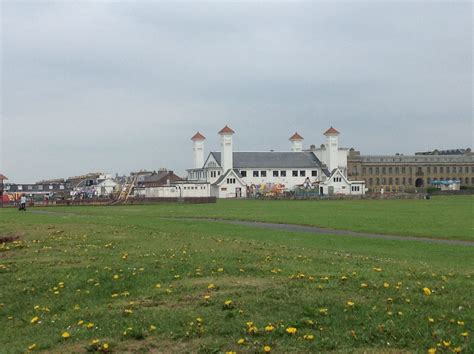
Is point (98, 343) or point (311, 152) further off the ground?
point (311, 152)

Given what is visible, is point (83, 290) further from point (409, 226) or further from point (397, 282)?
point (409, 226)

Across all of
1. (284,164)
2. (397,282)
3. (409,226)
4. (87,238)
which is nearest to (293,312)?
(397,282)

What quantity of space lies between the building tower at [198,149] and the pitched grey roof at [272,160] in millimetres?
5765

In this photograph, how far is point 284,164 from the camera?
15212 cm

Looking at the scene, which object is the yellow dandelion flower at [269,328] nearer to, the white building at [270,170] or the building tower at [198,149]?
the white building at [270,170]

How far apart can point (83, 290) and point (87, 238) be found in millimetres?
9760

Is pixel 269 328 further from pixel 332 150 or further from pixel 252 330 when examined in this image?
pixel 332 150

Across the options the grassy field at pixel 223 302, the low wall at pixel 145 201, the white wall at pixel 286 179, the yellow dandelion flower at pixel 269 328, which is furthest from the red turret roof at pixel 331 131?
the yellow dandelion flower at pixel 269 328

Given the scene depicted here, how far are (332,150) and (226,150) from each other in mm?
28203

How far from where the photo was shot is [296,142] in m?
166

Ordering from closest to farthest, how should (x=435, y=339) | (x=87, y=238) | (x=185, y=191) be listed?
1. (x=435, y=339)
2. (x=87, y=238)
3. (x=185, y=191)

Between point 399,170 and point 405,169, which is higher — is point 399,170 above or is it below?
below

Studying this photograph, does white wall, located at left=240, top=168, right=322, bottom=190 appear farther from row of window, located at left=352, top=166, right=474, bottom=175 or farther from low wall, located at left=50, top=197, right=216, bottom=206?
low wall, located at left=50, top=197, right=216, bottom=206

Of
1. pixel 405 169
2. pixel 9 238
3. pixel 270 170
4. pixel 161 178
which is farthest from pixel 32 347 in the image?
pixel 405 169
